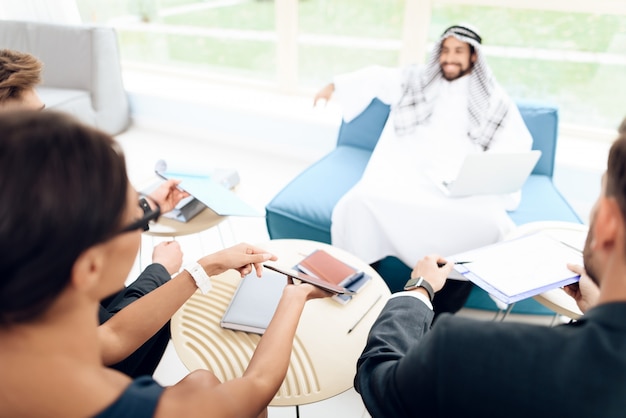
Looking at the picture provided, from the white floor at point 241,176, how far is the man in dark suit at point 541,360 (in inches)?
36.8

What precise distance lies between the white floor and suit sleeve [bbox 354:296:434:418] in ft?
2.35

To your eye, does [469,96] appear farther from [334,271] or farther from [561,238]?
[334,271]

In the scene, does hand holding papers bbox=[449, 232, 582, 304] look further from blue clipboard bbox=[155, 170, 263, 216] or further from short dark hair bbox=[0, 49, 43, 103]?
short dark hair bbox=[0, 49, 43, 103]

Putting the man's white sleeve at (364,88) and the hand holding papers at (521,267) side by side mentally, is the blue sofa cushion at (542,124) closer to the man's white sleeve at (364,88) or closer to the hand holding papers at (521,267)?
the man's white sleeve at (364,88)

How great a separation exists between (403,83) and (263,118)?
52.8 inches

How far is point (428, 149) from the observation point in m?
2.37

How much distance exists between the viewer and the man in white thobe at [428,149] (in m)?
1.92

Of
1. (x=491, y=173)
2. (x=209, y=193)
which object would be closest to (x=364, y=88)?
(x=491, y=173)

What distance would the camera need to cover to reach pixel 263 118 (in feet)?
11.6

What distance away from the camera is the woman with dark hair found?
0.55 metres

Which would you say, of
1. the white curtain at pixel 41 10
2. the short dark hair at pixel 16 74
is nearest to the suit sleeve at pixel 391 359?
the short dark hair at pixel 16 74

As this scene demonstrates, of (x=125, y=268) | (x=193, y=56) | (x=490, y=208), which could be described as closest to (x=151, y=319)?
(x=125, y=268)

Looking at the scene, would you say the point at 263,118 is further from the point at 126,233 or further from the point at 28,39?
the point at 126,233

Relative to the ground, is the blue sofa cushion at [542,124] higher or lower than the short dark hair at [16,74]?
lower
